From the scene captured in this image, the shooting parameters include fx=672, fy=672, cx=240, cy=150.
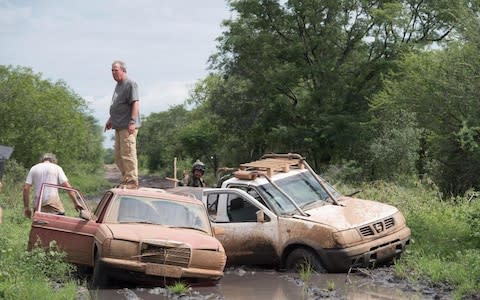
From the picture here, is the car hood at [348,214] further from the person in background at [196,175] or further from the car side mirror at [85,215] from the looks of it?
the car side mirror at [85,215]

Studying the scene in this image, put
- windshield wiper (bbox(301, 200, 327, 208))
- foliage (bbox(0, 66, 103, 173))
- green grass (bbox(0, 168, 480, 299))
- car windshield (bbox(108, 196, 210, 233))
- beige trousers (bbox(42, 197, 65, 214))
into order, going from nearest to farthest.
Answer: green grass (bbox(0, 168, 480, 299)), car windshield (bbox(108, 196, 210, 233)), beige trousers (bbox(42, 197, 65, 214)), windshield wiper (bbox(301, 200, 327, 208)), foliage (bbox(0, 66, 103, 173))

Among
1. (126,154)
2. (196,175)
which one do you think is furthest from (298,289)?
(196,175)

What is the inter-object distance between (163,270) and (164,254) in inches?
8.5

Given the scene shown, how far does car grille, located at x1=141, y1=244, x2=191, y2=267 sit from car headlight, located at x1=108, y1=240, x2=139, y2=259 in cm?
13

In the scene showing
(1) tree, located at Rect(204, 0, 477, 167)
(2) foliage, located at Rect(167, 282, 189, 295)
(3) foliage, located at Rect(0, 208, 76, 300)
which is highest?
(1) tree, located at Rect(204, 0, 477, 167)

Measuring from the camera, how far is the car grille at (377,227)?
10.9m

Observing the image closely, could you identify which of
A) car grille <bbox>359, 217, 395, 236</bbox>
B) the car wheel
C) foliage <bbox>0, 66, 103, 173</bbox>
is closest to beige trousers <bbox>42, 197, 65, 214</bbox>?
the car wheel

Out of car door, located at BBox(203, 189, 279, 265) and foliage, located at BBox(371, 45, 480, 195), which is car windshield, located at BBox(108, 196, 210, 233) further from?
foliage, located at BBox(371, 45, 480, 195)

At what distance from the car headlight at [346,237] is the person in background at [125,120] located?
3.52m

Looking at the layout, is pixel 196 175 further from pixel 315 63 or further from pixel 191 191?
pixel 315 63

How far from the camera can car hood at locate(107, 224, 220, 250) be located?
9.17m

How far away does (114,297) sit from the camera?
8.80m

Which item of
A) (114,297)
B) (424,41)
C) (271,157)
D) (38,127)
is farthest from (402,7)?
(114,297)

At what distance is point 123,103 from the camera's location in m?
11.4
